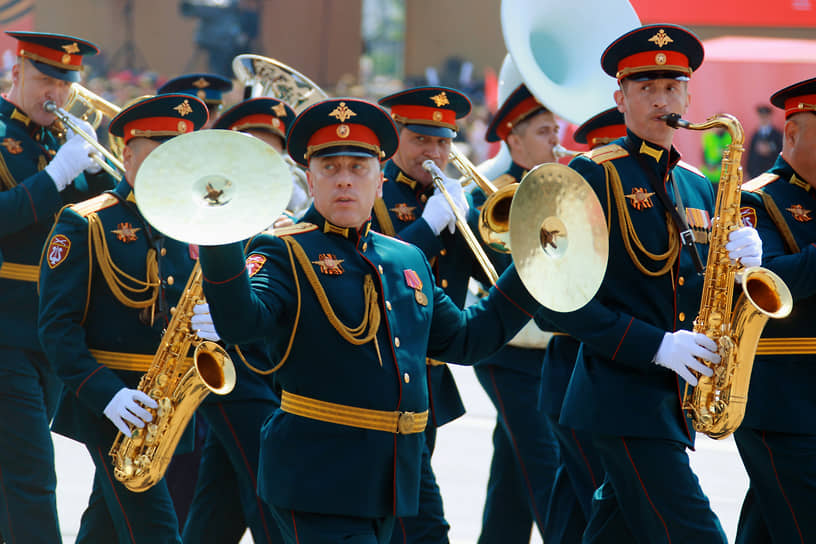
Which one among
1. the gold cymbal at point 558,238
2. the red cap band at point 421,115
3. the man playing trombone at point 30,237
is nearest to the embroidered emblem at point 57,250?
the man playing trombone at point 30,237

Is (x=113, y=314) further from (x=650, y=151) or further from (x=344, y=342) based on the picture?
(x=650, y=151)

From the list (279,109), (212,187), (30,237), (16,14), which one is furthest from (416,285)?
(16,14)

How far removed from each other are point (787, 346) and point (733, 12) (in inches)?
344

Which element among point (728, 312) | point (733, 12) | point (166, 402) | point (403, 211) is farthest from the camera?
point (733, 12)

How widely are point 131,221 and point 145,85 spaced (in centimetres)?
1639

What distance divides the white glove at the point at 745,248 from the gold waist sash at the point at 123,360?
6.20 feet

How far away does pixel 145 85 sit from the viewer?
20234mm

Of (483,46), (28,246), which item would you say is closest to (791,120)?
(28,246)

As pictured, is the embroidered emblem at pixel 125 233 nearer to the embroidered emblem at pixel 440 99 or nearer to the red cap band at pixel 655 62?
the embroidered emblem at pixel 440 99

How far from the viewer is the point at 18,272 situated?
519 cm

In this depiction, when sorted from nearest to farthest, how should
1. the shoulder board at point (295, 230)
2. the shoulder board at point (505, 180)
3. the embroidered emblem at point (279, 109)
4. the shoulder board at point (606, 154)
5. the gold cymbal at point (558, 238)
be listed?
the gold cymbal at point (558, 238)
the shoulder board at point (295, 230)
the shoulder board at point (606, 154)
the embroidered emblem at point (279, 109)
the shoulder board at point (505, 180)

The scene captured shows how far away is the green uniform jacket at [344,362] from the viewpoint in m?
3.37

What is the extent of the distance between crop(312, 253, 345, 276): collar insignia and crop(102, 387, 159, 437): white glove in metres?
1.08

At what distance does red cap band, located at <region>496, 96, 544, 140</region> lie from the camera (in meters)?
5.80
